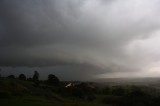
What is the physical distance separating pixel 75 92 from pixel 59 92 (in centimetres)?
712

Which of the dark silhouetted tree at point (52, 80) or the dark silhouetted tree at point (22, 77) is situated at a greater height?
the dark silhouetted tree at point (22, 77)

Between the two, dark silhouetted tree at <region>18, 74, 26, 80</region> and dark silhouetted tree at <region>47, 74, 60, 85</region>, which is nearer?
dark silhouetted tree at <region>47, 74, 60, 85</region>

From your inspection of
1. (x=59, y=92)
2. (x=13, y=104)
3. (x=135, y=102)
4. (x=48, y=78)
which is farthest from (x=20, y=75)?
(x=13, y=104)

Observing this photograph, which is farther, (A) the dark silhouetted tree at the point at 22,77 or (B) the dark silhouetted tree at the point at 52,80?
(A) the dark silhouetted tree at the point at 22,77

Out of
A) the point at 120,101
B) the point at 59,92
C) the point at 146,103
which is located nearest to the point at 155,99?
the point at 146,103

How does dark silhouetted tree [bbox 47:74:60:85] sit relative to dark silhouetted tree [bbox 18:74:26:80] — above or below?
below

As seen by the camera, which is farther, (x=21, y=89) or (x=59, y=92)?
(x=59, y=92)

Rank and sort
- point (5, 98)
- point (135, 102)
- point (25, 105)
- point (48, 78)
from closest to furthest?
point (25, 105), point (5, 98), point (135, 102), point (48, 78)

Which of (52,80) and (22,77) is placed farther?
(22,77)

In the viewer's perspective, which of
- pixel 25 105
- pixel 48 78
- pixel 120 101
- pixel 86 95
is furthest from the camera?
pixel 48 78

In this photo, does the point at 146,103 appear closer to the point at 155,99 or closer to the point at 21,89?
the point at 155,99

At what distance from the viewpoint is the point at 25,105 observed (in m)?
65.6

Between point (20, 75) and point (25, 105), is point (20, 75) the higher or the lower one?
the higher one

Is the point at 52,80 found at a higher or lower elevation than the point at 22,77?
lower
